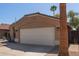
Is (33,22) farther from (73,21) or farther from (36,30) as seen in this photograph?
(73,21)

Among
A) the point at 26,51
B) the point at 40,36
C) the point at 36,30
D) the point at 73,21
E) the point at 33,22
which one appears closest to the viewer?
the point at 26,51

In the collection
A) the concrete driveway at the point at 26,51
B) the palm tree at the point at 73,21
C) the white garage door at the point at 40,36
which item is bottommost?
the concrete driveway at the point at 26,51

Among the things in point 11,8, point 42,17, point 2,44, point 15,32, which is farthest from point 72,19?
point 11,8

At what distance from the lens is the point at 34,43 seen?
16.9 metres

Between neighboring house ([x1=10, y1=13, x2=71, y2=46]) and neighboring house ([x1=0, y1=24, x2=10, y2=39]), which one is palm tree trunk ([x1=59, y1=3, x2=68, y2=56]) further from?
neighboring house ([x1=0, y1=24, x2=10, y2=39])

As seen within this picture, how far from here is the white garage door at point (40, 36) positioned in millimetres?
16516

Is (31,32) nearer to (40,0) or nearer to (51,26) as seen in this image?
(51,26)

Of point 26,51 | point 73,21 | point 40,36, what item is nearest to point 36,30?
point 40,36

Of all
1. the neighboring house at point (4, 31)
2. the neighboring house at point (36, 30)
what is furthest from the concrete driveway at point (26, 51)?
the neighboring house at point (36, 30)

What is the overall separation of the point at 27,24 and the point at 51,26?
88.0 inches

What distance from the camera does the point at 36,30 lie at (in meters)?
17.0

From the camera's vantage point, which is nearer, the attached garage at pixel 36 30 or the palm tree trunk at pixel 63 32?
the palm tree trunk at pixel 63 32

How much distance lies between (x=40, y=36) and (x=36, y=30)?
0.66m

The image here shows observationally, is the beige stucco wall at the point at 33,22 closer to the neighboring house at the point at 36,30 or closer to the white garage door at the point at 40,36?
the neighboring house at the point at 36,30
